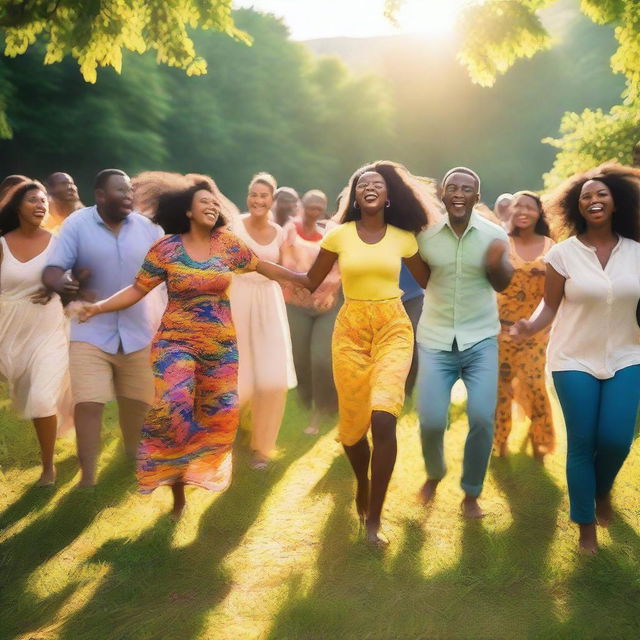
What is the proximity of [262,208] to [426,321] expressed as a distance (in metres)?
2.41

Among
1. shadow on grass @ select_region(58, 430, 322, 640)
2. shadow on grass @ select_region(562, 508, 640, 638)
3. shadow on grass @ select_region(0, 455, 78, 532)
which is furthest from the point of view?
shadow on grass @ select_region(0, 455, 78, 532)

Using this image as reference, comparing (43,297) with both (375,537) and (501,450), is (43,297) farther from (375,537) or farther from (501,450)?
(501,450)

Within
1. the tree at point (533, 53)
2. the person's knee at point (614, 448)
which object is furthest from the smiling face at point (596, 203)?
the tree at point (533, 53)

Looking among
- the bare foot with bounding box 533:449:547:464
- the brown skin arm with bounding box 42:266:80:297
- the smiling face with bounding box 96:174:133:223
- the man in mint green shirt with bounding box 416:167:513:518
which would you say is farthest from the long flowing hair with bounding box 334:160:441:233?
the bare foot with bounding box 533:449:547:464

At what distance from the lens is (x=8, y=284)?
6.93 m

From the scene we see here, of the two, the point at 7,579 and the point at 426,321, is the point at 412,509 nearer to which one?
the point at 426,321

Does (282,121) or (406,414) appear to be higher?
(282,121)

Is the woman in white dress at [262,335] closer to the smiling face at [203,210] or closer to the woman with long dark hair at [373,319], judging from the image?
the smiling face at [203,210]

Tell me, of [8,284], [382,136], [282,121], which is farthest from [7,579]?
[382,136]

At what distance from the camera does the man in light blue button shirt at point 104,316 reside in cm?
661

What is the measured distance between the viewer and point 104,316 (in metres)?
6.77

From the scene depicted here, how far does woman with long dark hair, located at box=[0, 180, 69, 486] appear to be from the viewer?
682cm

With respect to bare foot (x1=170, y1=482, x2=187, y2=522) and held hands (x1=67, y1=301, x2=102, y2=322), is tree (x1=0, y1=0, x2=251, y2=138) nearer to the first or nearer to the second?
held hands (x1=67, y1=301, x2=102, y2=322)

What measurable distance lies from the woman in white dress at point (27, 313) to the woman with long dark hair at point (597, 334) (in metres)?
3.79
